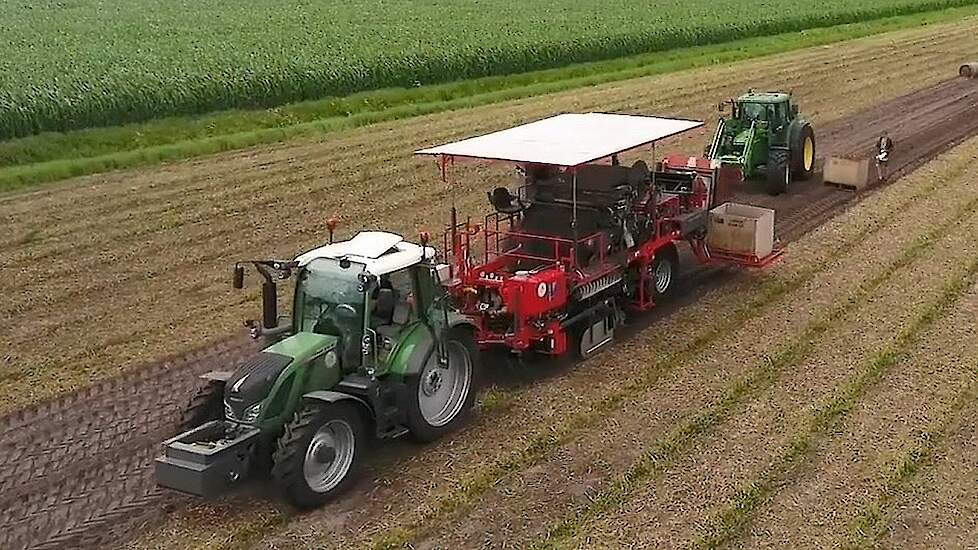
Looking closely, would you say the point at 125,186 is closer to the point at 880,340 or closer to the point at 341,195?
the point at 341,195

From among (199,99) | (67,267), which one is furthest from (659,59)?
(67,267)

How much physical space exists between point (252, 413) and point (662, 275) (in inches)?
254

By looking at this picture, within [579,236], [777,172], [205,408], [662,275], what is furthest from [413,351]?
[777,172]

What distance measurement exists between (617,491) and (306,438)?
102 inches

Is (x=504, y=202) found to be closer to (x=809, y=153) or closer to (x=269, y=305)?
(x=269, y=305)

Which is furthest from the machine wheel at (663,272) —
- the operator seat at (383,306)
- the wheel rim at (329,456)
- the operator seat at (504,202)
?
the wheel rim at (329,456)

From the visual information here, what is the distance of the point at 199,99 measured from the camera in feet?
78.7

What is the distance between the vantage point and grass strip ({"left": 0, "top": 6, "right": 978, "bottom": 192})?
20.5 m

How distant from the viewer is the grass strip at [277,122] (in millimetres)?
20531

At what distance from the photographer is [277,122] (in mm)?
24328

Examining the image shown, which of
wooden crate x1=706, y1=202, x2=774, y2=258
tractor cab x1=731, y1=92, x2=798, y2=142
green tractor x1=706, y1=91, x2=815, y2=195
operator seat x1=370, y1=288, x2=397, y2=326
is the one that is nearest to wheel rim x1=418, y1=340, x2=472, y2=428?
operator seat x1=370, y1=288, x2=397, y2=326

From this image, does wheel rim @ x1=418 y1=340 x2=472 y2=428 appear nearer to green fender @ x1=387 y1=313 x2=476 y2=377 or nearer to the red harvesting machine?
green fender @ x1=387 y1=313 x2=476 y2=377

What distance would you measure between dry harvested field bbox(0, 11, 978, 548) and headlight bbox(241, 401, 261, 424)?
80 cm

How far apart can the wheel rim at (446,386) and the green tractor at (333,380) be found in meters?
0.01
